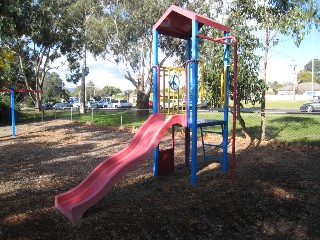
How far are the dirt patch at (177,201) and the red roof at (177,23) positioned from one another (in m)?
3.15

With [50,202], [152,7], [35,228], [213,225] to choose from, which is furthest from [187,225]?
[152,7]

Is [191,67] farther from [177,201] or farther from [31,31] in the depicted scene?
[31,31]

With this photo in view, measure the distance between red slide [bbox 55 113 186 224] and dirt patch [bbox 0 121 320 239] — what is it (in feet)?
0.65

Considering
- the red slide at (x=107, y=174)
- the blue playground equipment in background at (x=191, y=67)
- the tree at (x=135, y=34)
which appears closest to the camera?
the red slide at (x=107, y=174)

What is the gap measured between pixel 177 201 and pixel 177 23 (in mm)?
3831

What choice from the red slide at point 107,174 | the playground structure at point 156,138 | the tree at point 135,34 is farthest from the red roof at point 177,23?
the tree at point 135,34

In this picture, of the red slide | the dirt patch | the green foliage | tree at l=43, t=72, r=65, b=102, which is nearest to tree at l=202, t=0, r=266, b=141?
the green foliage

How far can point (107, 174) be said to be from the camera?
14.9ft

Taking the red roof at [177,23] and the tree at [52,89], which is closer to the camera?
the red roof at [177,23]

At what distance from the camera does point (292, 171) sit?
646 cm

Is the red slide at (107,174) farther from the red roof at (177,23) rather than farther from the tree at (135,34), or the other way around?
the tree at (135,34)

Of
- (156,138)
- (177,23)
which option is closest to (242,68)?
(177,23)

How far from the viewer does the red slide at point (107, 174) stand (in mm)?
4027

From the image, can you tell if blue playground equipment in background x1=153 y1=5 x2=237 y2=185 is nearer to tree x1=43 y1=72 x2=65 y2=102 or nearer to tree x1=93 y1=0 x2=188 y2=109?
tree x1=93 y1=0 x2=188 y2=109
